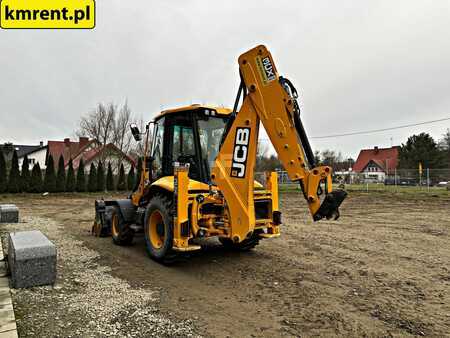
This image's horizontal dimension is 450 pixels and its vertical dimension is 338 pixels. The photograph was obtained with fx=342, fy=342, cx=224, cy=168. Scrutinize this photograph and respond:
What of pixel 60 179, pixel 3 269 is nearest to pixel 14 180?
pixel 60 179

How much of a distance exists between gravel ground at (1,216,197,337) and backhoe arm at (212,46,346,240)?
5.76ft

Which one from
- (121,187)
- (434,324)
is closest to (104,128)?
(121,187)

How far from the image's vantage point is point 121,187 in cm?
2734

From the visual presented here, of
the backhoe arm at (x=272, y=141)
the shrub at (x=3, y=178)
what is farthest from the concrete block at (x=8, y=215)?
the shrub at (x=3, y=178)

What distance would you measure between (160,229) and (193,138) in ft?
5.51

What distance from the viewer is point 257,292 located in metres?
4.44

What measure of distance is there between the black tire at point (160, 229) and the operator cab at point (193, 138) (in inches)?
26.8

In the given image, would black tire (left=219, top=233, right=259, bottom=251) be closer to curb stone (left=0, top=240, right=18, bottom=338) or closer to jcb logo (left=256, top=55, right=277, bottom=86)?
jcb logo (left=256, top=55, right=277, bottom=86)

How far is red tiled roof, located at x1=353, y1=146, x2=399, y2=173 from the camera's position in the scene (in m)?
63.2

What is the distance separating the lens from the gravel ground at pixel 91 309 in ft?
10.7

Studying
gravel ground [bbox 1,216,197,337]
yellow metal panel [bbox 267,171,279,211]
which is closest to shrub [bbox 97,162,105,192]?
gravel ground [bbox 1,216,197,337]

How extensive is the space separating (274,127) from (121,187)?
80.6 feet

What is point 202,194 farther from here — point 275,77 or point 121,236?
point 121,236

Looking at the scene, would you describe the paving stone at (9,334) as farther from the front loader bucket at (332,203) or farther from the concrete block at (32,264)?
the front loader bucket at (332,203)
